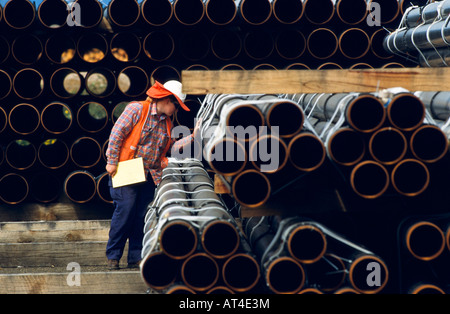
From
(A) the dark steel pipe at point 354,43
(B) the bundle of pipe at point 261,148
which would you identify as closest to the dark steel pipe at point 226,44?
(A) the dark steel pipe at point 354,43

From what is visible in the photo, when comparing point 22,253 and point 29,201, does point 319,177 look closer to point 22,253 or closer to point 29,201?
point 22,253

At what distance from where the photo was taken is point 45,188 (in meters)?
6.41

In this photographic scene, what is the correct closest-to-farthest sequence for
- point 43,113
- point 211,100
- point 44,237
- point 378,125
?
point 378,125 → point 211,100 → point 44,237 → point 43,113

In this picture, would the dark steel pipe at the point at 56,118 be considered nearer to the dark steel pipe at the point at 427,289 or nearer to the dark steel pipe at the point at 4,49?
the dark steel pipe at the point at 4,49

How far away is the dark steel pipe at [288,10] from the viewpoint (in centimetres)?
634

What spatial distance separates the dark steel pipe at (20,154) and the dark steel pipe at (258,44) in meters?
2.53

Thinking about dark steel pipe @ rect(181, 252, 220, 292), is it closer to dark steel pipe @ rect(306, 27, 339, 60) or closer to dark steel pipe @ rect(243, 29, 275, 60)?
dark steel pipe @ rect(243, 29, 275, 60)

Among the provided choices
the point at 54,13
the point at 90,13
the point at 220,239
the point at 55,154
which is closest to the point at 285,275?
the point at 220,239

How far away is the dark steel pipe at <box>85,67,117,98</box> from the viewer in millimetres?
6438

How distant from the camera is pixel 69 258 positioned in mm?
5207

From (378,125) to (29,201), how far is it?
430 cm

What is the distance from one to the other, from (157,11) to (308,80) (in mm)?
3280

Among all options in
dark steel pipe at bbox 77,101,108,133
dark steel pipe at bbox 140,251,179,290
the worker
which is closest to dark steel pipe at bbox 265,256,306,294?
dark steel pipe at bbox 140,251,179,290
